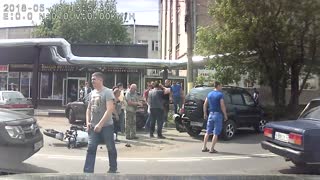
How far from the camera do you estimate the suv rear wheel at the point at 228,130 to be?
47.9 ft

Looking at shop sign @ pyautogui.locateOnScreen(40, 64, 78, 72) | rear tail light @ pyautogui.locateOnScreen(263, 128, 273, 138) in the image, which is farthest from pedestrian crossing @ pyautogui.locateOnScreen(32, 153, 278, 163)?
shop sign @ pyautogui.locateOnScreen(40, 64, 78, 72)

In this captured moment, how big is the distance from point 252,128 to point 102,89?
9755 mm

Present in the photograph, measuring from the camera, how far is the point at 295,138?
8789 mm

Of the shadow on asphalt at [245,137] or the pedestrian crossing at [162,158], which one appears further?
the shadow on asphalt at [245,137]

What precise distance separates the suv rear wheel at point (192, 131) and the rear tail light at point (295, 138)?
668cm

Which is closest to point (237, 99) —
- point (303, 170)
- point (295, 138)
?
point (303, 170)

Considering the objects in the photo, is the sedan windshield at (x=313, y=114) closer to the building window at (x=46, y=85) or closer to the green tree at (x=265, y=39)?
the green tree at (x=265, y=39)

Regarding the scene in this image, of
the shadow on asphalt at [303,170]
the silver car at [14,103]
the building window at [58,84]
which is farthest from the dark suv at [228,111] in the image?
the building window at [58,84]

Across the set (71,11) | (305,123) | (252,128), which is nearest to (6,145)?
(305,123)

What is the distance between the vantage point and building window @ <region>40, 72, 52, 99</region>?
36.5m

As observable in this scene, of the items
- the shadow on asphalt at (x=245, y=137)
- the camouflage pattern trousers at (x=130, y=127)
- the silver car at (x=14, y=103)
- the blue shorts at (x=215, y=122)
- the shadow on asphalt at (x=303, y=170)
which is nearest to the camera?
the shadow on asphalt at (x=303, y=170)

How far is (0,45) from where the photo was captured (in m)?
27.7

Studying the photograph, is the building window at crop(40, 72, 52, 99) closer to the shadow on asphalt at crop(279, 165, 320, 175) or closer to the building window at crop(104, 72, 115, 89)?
the building window at crop(104, 72, 115, 89)

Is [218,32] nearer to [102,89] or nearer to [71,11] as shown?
[102,89]
